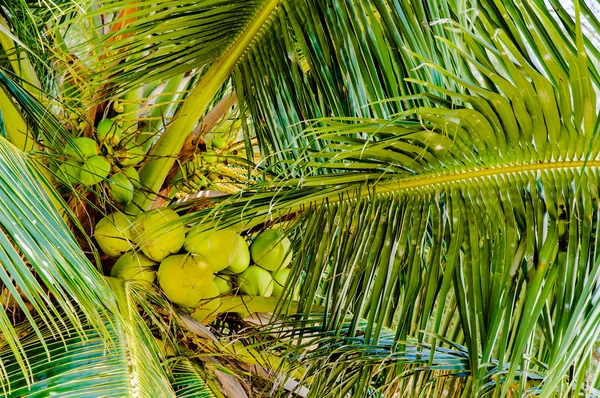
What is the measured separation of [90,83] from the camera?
1390 millimetres

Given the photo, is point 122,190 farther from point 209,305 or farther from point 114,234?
point 209,305

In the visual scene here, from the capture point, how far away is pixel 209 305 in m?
1.39

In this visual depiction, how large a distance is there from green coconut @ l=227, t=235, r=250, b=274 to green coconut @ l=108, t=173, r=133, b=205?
0.26 meters

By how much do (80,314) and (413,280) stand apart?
58 cm

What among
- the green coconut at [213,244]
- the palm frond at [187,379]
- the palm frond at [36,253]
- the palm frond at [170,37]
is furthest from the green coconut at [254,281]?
the palm frond at [36,253]

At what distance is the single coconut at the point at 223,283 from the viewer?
1415 mm

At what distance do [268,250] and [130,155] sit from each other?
1.19 ft

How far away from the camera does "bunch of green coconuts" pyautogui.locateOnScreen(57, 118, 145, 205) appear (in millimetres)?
1295

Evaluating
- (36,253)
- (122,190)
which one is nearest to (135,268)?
(122,190)

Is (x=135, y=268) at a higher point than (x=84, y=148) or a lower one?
lower

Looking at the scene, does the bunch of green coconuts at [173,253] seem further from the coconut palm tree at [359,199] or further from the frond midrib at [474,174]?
the frond midrib at [474,174]

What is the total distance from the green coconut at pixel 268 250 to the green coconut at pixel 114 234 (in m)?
0.28

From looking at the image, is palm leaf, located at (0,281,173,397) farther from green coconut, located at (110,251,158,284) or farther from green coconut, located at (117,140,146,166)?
green coconut, located at (117,140,146,166)

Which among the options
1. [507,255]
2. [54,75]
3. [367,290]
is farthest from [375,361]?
[54,75]
